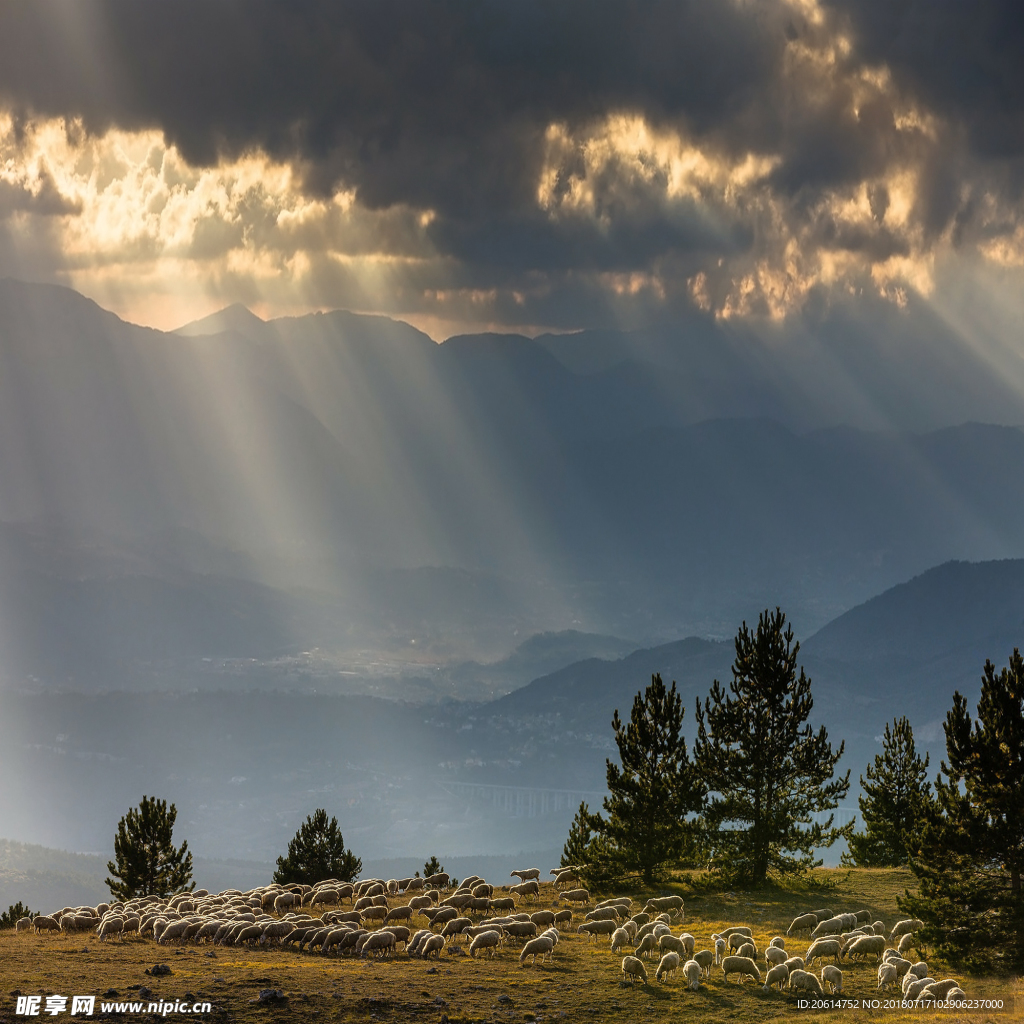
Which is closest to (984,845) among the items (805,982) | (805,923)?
(805,982)

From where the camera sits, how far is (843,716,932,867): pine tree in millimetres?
70750

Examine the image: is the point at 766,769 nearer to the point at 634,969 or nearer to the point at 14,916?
the point at 634,969

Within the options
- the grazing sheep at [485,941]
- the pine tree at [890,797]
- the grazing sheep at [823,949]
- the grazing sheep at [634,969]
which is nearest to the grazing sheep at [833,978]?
the grazing sheep at [823,949]

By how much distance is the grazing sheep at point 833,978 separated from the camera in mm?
32844

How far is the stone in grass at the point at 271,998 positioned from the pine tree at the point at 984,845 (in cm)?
2087

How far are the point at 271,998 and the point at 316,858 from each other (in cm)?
5452

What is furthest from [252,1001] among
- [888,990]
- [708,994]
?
[888,990]

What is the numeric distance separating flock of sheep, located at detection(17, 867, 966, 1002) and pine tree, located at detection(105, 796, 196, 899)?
65.0ft

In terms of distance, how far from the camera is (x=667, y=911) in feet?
159

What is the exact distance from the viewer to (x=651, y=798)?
56625 millimetres

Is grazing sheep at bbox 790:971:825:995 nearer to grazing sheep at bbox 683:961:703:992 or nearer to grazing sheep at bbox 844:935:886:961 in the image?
grazing sheep at bbox 683:961:703:992

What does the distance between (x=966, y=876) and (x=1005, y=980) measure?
3.38 metres

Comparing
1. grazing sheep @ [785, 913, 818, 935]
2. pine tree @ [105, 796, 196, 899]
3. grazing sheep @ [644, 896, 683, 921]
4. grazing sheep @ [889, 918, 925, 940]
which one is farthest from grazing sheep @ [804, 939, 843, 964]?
pine tree @ [105, 796, 196, 899]

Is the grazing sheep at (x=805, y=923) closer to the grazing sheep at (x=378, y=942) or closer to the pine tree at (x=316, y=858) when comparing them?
the grazing sheep at (x=378, y=942)
